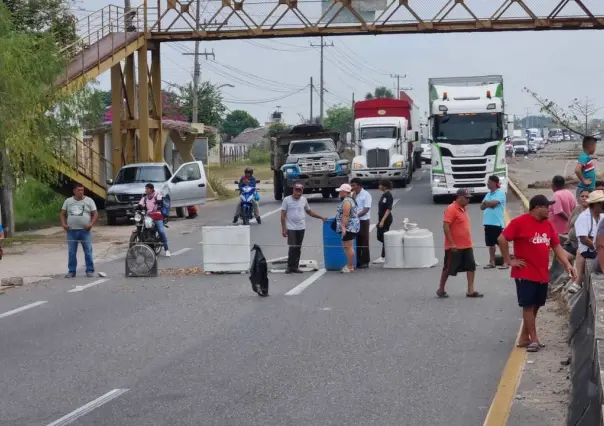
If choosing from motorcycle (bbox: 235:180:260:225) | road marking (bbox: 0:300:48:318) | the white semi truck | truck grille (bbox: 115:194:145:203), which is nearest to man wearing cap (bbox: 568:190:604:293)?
road marking (bbox: 0:300:48:318)

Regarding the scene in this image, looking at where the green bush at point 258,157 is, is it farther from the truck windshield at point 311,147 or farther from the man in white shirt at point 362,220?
the man in white shirt at point 362,220

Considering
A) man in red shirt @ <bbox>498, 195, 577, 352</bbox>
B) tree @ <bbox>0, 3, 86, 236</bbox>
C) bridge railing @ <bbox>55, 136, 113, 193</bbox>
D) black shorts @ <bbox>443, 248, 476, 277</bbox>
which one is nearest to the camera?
man in red shirt @ <bbox>498, 195, 577, 352</bbox>

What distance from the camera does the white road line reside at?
888 centimetres

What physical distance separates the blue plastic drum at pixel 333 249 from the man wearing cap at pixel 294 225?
0.28 metres

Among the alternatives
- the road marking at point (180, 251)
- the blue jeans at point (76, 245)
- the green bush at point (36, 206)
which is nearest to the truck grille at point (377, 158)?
the green bush at point (36, 206)

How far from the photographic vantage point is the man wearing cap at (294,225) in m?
19.6

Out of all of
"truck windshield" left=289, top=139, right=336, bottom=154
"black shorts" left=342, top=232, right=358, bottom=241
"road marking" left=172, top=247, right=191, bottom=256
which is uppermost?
"truck windshield" left=289, top=139, right=336, bottom=154

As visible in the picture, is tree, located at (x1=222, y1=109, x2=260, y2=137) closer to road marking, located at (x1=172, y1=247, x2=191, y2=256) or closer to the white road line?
road marking, located at (x1=172, y1=247, x2=191, y2=256)

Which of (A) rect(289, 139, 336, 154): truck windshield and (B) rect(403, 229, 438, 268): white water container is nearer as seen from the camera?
(B) rect(403, 229, 438, 268): white water container

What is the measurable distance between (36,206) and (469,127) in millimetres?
16128

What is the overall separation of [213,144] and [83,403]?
78377mm

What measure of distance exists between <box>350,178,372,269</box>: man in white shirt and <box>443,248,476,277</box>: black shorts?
4210 mm

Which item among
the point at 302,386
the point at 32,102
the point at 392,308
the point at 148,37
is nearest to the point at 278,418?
the point at 302,386

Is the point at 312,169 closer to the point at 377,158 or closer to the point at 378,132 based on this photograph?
the point at 377,158
